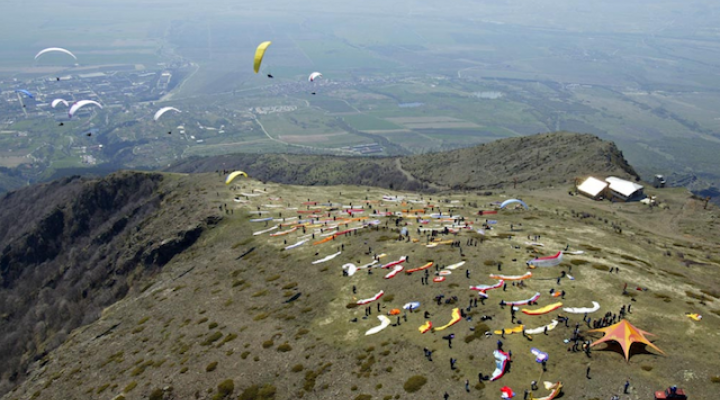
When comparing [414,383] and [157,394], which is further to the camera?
[157,394]

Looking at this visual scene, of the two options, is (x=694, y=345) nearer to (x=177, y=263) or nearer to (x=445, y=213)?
(x=445, y=213)

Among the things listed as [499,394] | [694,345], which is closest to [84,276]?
[499,394]

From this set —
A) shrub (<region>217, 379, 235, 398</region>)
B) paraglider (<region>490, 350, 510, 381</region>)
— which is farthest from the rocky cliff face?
paraglider (<region>490, 350, 510, 381</region>)

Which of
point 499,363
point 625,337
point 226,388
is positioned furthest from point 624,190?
point 226,388

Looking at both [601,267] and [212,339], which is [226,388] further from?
[601,267]

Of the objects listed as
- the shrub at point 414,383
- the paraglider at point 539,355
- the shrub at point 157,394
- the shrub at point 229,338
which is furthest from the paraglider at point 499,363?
the shrub at point 157,394
